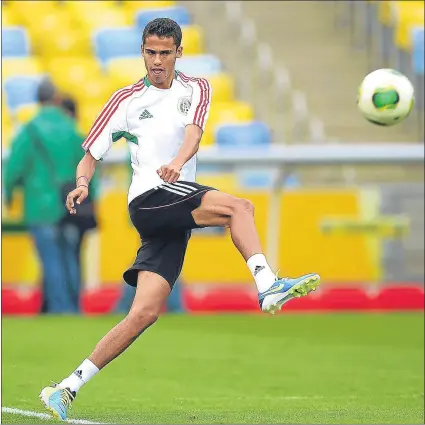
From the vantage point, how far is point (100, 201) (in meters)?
15.5

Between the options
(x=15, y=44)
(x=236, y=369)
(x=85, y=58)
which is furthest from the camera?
(x=85, y=58)

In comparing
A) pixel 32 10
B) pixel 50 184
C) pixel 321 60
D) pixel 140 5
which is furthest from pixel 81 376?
pixel 32 10

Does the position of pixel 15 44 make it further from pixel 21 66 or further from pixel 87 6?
pixel 87 6

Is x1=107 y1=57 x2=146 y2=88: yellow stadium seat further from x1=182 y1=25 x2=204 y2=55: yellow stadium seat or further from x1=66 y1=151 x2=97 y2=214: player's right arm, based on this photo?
x1=66 y1=151 x2=97 y2=214: player's right arm

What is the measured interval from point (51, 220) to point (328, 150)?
2.94 meters

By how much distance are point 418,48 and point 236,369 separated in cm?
492

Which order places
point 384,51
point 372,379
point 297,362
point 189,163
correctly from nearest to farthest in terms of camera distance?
point 189,163 → point 372,379 → point 297,362 → point 384,51

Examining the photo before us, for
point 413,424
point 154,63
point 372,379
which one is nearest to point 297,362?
point 372,379

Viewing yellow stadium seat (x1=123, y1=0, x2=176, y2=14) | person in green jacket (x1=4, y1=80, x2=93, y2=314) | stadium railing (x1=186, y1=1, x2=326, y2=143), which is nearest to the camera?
yellow stadium seat (x1=123, y1=0, x2=176, y2=14)

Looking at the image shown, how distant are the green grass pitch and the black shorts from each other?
30.2 inches

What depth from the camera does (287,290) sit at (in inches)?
264

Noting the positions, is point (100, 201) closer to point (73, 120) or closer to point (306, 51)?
point (73, 120)

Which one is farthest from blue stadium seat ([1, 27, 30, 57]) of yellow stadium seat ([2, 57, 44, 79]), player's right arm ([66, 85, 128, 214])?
player's right arm ([66, 85, 128, 214])

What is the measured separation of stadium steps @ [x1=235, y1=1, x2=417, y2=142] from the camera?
1317 cm
